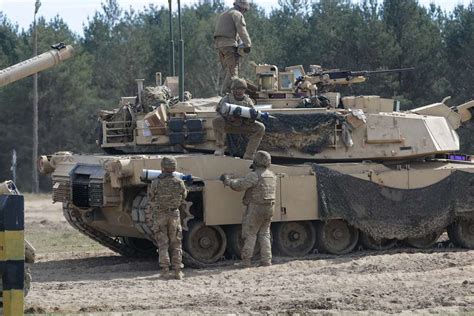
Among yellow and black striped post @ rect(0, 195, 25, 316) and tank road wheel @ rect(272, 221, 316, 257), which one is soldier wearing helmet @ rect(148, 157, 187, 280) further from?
yellow and black striped post @ rect(0, 195, 25, 316)

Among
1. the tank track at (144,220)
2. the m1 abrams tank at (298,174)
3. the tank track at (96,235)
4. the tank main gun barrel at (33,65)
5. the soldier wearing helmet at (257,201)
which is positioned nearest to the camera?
the tank main gun barrel at (33,65)

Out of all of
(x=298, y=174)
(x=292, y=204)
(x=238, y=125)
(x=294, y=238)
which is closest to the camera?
(x=238, y=125)

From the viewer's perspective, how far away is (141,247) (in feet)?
63.5

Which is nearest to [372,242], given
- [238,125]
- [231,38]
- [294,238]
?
[294,238]

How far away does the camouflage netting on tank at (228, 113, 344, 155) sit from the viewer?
17984 mm

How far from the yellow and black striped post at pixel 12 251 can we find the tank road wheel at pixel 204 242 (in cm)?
805

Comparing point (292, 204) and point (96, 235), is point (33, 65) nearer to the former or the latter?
point (96, 235)

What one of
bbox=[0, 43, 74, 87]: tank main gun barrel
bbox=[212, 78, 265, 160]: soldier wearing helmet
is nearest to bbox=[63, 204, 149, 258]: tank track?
bbox=[212, 78, 265, 160]: soldier wearing helmet

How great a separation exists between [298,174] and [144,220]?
272 cm

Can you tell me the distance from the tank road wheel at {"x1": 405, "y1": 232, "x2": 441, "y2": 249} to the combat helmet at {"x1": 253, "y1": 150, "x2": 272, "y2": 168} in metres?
3.41

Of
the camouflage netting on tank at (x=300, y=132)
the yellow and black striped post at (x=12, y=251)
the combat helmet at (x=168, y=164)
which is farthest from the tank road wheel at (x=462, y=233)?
the yellow and black striped post at (x=12, y=251)

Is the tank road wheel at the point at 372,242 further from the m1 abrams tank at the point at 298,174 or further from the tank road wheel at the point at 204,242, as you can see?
the tank road wheel at the point at 204,242

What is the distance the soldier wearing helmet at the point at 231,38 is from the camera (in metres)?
18.6

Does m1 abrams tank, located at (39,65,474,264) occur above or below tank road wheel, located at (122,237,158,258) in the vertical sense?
above
